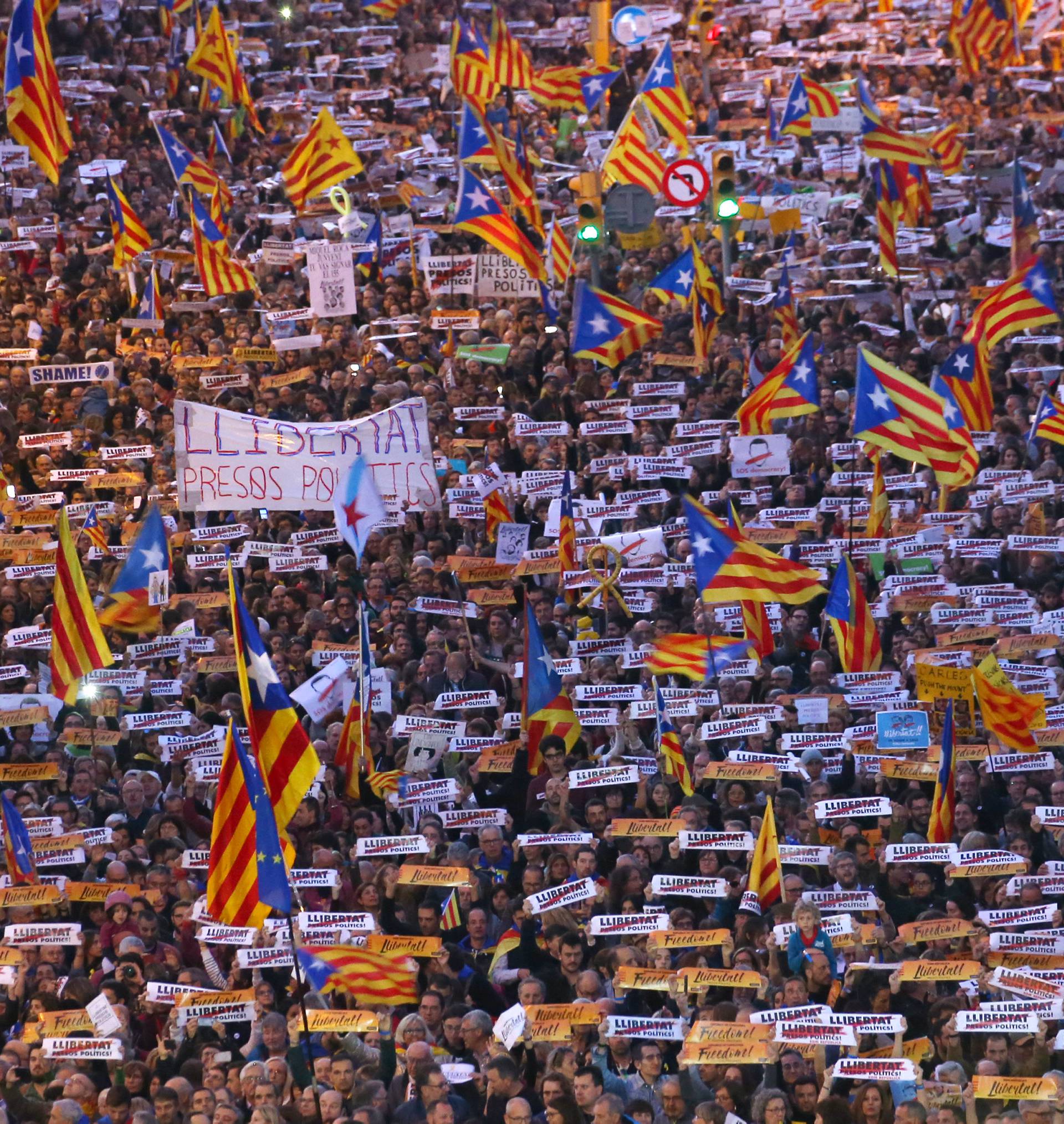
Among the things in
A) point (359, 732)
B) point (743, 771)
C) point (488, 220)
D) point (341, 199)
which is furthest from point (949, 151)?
point (743, 771)

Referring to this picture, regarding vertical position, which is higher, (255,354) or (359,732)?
(255,354)

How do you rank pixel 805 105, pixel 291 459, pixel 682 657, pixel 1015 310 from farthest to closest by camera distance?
pixel 805 105
pixel 1015 310
pixel 291 459
pixel 682 657

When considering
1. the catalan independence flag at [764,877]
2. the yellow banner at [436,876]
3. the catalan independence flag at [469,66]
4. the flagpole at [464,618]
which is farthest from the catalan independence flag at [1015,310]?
the catalan independence flag at [469,66]

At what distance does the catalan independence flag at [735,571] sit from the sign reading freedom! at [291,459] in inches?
110

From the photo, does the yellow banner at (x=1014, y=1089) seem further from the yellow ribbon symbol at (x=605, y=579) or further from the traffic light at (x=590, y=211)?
the traffic light at (x=590, y=211)

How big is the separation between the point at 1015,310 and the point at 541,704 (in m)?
6.61

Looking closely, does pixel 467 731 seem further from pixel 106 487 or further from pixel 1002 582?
pixel 106 487

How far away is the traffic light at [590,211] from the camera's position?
22.8 metres

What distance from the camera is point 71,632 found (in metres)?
17.0

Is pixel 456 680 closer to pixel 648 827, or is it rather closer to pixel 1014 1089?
pixel 648 827

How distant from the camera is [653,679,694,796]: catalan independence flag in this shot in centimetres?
1566

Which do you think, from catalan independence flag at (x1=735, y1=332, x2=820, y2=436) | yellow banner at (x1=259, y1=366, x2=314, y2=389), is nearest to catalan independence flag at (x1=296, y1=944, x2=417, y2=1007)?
catalan independence flag at (x1=735, y1=332, x2=820, y2=436)

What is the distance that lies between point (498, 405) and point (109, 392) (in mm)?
3286

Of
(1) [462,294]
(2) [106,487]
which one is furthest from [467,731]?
(1) [462,294]
